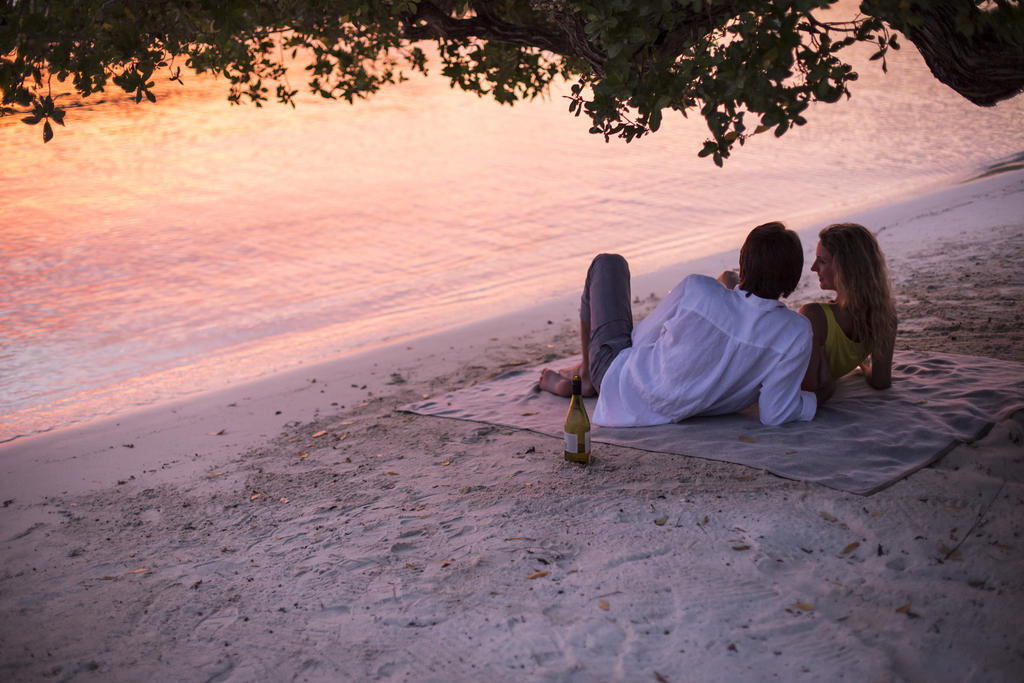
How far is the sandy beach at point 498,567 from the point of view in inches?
114

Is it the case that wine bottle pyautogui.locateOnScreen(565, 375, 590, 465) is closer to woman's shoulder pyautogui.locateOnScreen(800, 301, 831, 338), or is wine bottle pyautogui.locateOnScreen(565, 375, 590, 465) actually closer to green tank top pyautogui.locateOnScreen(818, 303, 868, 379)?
woman's shoulder pyautogui.locateOnScreen(800, 301, 831, 338)

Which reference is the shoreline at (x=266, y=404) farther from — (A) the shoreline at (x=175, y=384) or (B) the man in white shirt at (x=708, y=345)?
(B) the man in white shirt at (x=708, y=345)

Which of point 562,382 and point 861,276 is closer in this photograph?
point 861,276

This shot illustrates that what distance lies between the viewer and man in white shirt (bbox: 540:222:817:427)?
4.17 metres

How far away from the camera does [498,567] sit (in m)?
3.43

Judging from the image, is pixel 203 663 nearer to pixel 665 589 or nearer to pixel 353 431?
pixel 665 589

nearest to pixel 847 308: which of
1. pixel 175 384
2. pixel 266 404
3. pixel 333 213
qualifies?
pixel 266 404

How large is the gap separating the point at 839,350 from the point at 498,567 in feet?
7.85

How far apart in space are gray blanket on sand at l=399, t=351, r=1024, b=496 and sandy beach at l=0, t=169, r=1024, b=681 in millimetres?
128

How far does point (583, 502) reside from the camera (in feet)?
12.6

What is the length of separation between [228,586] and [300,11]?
11.1 feet

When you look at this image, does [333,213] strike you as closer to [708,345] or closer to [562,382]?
[562,382]

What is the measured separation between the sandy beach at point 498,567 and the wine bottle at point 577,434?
81 mm

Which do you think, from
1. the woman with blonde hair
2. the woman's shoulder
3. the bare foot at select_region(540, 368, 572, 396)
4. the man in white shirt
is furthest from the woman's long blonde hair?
the bare foot at select_region(540, 368, 572, 396)
